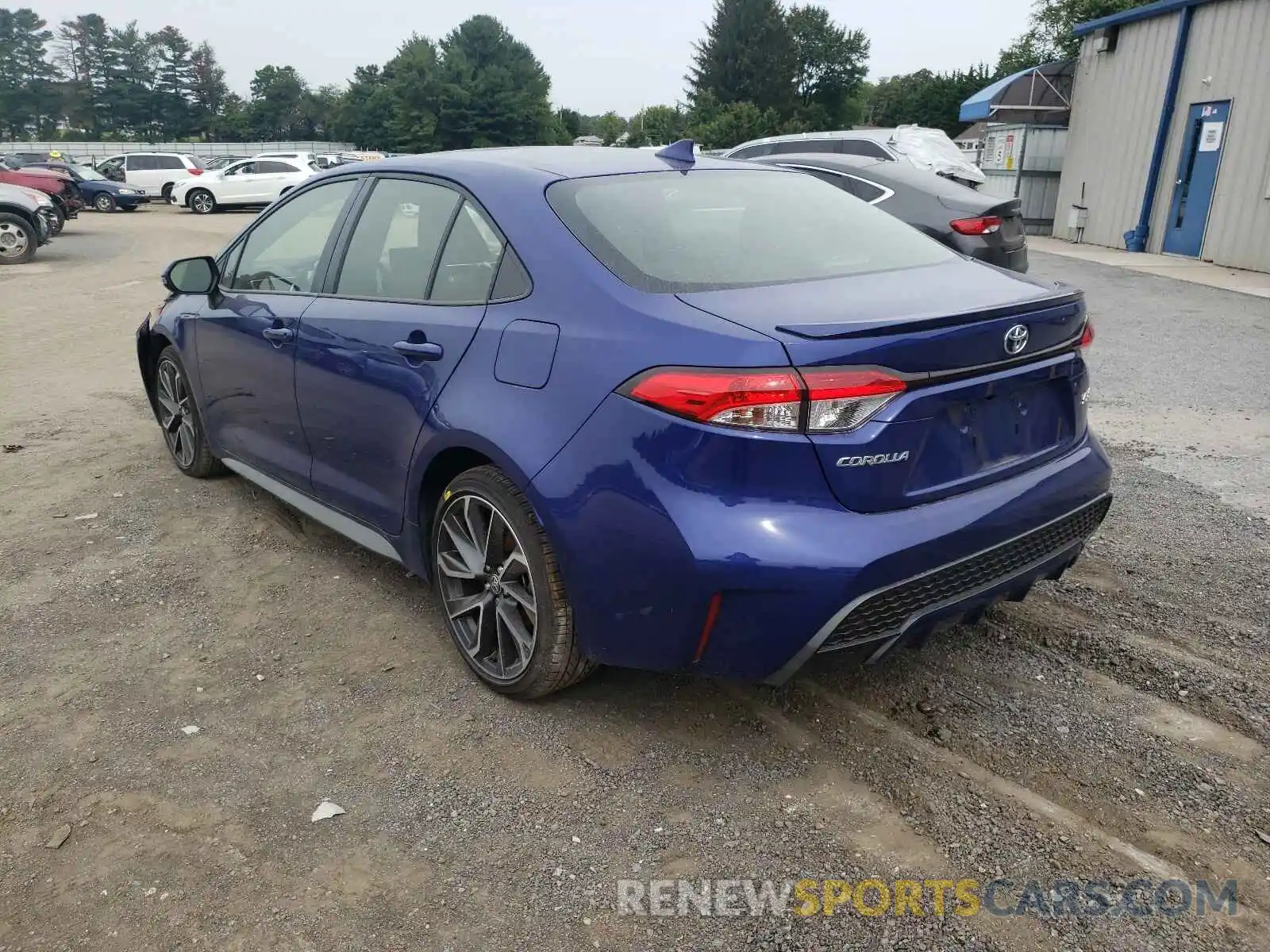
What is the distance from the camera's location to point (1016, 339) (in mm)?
2607

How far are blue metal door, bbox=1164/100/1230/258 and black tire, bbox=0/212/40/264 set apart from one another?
1778 centimetres

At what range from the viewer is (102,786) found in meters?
2.72

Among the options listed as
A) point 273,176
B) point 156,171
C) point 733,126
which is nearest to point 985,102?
point 273,176

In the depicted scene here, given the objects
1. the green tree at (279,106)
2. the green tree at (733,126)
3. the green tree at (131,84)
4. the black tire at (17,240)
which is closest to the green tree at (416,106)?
the green tree at (733,126)

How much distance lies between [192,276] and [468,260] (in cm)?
182

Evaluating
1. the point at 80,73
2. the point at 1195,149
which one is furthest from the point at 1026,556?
the point at 80,73

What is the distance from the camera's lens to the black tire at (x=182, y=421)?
4879 millimetres

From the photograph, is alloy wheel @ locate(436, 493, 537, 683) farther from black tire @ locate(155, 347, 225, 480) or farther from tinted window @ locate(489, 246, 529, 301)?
black tire @ locate(155, 347, 225, 480)

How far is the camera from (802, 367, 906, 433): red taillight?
7.59ft

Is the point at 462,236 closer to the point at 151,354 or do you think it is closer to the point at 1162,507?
the point at 151,354

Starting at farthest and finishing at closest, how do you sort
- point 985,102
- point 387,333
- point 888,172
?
1. point 985,102
2. point 888,172
3. point 387,333

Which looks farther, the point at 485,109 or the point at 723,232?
the point at 485,109

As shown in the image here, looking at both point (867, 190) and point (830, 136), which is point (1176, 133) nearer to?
point (830, 136)

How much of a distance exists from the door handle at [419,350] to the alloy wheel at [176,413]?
2.23 metres
